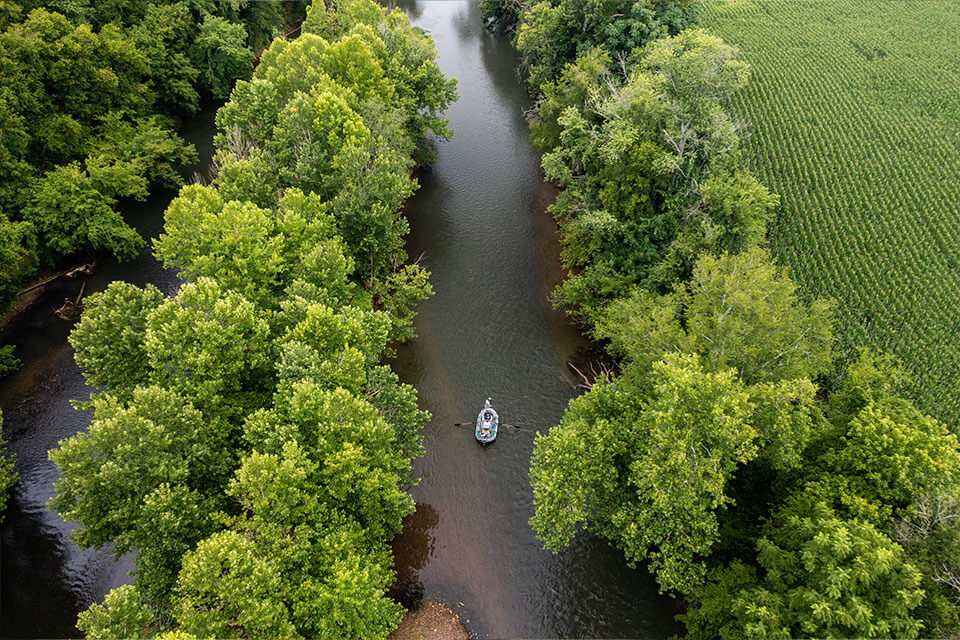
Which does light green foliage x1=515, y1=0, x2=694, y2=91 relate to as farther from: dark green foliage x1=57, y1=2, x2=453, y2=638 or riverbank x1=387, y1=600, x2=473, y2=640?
riverbank x1=387, y1=600, x2=473, y2=640

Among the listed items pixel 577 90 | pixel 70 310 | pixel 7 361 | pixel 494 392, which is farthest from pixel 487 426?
pixel 70 310

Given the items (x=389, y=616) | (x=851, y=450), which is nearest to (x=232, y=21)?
(x=389, y=616)

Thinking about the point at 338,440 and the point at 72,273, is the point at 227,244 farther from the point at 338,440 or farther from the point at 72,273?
the point at 72,273

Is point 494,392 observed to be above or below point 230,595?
below

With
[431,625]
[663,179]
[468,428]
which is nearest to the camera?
[431,625]

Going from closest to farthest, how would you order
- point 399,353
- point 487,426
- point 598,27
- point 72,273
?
point 487,426, point 399,353, point 72,273, point 598,27

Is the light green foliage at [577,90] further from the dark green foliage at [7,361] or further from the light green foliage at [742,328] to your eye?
the dark green foliage at [7,361]
